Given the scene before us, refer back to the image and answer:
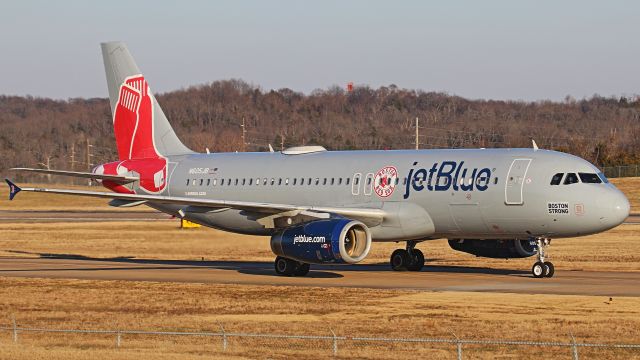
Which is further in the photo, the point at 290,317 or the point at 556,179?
the point at 556,179

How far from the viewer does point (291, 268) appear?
1543 inches

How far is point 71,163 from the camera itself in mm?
167375

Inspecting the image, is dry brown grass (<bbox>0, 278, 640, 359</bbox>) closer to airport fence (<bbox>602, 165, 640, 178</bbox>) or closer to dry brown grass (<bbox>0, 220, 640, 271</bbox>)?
dry brown grass (<bbox>0, 220, 640, 271</bbox>)

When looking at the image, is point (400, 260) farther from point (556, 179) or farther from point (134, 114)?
point (134, 114)

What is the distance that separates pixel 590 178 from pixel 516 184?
2.34 m

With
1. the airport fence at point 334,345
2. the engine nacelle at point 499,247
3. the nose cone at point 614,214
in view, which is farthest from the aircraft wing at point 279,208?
the airport fence at point 334,345

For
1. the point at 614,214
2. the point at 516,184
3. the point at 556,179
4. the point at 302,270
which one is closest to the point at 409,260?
the point at 302,270

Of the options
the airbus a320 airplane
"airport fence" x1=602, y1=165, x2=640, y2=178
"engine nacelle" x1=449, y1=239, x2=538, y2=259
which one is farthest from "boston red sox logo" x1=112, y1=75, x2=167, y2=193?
"airport fence" x1=602, y1=165, x2=640, y2=178

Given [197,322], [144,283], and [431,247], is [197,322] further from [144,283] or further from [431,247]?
[431,247]

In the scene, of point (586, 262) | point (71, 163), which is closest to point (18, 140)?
point (71, 163)

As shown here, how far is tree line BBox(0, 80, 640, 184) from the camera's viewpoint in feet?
528

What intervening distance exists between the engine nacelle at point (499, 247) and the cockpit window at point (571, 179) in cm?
409

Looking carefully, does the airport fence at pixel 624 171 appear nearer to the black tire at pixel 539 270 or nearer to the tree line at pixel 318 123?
the tree line at pixel 318 123

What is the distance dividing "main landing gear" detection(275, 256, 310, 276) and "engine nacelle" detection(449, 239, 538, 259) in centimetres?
588
